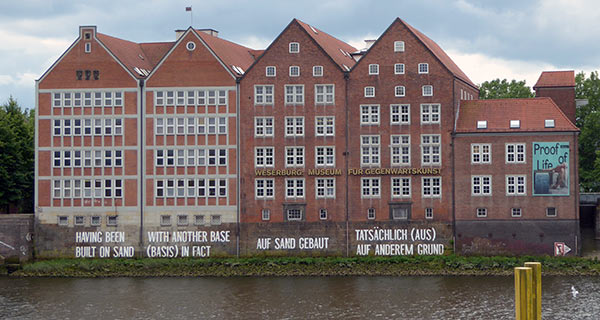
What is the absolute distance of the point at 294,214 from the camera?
3179 inches

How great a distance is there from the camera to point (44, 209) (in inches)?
3275

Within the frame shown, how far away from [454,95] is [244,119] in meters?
17.9

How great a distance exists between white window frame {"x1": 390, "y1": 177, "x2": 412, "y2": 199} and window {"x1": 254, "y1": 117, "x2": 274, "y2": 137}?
11.2 meters

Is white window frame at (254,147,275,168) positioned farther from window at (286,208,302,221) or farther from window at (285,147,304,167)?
window at (286,208,302,221)

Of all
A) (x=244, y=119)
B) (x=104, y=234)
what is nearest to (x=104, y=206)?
(x=104, y=234)

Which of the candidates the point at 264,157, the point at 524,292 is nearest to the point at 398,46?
the point at 264,157

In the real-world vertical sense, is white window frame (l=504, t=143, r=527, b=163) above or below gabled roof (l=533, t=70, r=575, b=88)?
below

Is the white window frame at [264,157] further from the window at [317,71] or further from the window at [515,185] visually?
the window at [515,185]

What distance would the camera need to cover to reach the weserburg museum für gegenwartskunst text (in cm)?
7788

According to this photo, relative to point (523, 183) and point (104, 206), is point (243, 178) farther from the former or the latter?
point (523, 183)

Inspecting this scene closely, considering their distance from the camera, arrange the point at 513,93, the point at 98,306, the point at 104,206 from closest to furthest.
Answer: the point at 98,306, the point at 104,206, the point at 513,93

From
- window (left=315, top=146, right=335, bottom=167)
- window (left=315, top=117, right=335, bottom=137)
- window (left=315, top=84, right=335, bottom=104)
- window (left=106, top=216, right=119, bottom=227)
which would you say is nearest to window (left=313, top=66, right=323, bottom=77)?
window (left=315, top=84, right=335, bottom=104)

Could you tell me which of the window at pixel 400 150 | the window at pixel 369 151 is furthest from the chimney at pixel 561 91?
the window at pixel 369 151

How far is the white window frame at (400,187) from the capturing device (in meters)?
79.6
